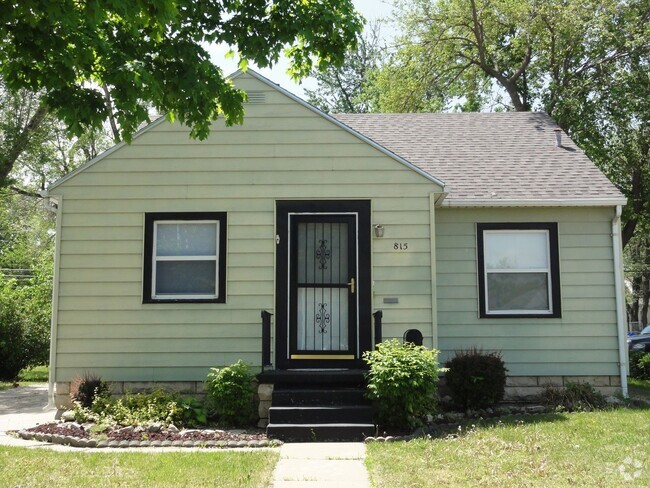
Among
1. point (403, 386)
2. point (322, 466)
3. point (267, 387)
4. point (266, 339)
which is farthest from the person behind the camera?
point (266, 339)

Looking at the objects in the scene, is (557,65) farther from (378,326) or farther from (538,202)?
(378,326)

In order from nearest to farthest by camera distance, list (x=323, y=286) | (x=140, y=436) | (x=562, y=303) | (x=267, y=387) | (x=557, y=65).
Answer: (x=140, y=436), (x=267, y=387), (x=323, y=286), (x=562, y=303), (x=557, y=65)

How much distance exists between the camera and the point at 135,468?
658cm

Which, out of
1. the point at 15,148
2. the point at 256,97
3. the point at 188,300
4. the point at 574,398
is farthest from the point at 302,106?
the point at 15,148

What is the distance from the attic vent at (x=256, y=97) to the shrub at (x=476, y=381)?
15.8 ft

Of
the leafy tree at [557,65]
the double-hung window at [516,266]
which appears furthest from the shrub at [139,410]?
the leafy tree at [557,65]

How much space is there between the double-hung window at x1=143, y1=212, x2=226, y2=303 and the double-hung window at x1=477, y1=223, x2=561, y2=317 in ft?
13.7

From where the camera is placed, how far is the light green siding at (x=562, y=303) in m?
10.7

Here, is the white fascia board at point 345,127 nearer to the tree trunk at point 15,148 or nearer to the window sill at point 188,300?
the window sill at point 188,300

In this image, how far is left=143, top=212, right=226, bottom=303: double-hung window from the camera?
10.2 meters

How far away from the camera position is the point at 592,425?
8312 millimetres

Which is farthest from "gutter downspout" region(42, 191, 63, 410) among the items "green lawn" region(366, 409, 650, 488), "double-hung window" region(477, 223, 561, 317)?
"double-hung window" region(477, 223, 561, 317)

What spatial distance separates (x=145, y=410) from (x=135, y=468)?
7.74ft

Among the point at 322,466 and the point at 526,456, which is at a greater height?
the point at 526,456
